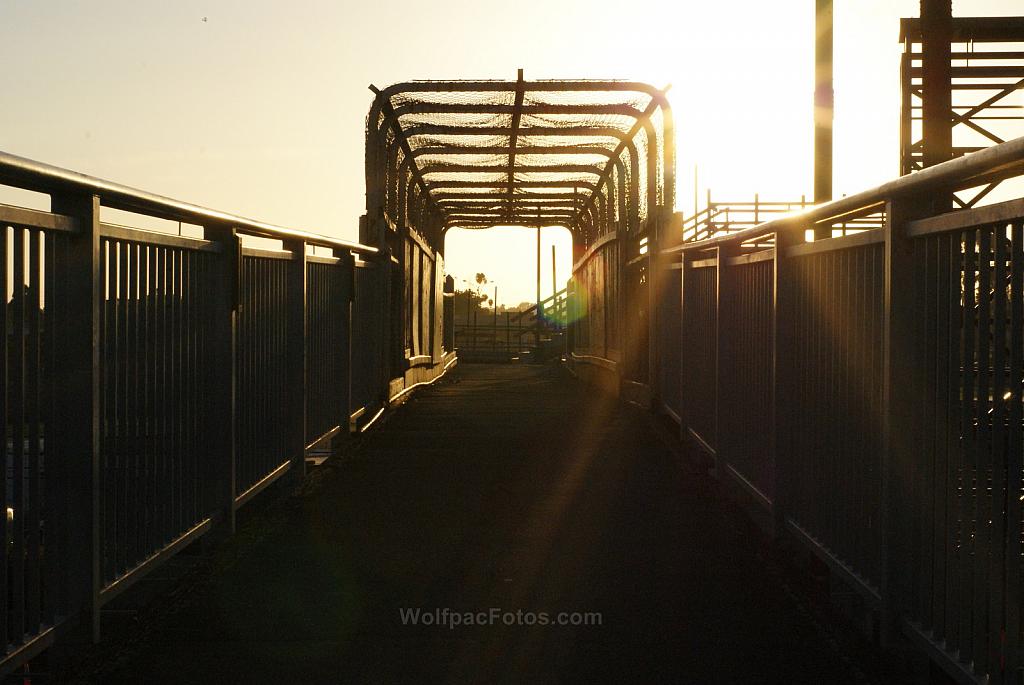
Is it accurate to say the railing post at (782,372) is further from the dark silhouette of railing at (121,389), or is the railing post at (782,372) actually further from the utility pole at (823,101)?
the utility pole at (823,101)

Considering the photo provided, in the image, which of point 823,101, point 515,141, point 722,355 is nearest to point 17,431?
point 722,355

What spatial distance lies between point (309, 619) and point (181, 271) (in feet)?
5.09

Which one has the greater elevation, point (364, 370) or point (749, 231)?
point (749, 231)

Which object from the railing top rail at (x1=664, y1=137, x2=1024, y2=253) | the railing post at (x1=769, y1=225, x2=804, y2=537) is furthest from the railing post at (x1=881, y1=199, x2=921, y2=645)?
the railing post at (x1=769, y1=225, x2=804, y2=537)

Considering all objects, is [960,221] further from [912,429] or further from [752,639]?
[752,639]

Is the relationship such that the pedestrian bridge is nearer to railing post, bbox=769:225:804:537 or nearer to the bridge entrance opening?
railing post, bbox=769:225:804:537

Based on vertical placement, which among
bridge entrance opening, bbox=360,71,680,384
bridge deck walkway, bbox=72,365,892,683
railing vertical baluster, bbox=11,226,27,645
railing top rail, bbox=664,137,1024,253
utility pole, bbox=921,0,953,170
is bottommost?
bridge deck walkway, bbox=72,365,892,683

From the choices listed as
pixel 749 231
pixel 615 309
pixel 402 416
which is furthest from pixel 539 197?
pixel 749 231

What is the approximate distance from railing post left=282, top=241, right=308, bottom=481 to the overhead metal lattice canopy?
672 centimetres

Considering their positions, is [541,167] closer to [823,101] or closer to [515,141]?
[515,141]

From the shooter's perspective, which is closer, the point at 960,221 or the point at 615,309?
the point at 960,221

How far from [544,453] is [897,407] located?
6.02m

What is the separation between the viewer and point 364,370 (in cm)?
1222

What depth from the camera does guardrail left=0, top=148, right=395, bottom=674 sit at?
145 inches
